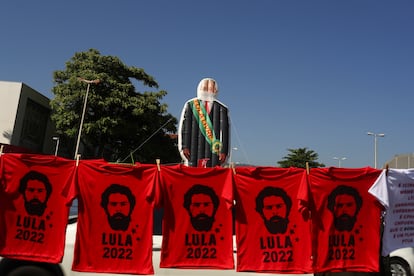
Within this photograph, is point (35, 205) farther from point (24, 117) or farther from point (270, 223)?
point (24, 117)

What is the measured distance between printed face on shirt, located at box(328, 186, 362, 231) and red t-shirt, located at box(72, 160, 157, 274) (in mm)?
2758

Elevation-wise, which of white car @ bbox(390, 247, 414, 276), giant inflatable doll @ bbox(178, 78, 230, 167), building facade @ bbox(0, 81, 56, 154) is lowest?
white car @ bbox(390, 247, 414, 276)

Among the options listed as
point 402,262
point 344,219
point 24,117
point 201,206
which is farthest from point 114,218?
point 24,117

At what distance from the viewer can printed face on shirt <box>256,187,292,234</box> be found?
5426mm

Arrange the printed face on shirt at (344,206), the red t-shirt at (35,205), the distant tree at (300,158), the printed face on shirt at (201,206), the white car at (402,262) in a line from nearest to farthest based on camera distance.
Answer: the red t-shirt at (35,205)
the printed face on shirt at (201,206)
the printed face on shirt at (344,206)
the white car at (402,262)
the distant tree at (300,158)

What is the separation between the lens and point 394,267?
280 inches

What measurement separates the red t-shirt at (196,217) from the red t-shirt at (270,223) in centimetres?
20

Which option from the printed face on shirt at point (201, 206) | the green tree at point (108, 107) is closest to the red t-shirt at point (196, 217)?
the printed face on shirt at point (201, 206)

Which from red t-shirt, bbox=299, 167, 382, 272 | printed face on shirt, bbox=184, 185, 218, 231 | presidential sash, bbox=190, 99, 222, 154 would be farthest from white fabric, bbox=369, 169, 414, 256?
presidential sash, bbox=190, 99, 222, 154

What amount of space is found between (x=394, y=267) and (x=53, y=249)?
623cm

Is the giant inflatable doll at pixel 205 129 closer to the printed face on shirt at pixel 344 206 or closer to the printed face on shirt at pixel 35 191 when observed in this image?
the printed face on shirt at pixel 344 206

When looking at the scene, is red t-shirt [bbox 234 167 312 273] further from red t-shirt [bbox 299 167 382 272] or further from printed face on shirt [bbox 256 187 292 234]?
red t-shirt [bbox 299 167 382 272]

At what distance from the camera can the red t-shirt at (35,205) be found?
199 inches

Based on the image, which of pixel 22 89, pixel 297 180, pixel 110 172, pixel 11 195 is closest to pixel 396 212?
pixel 297 180
